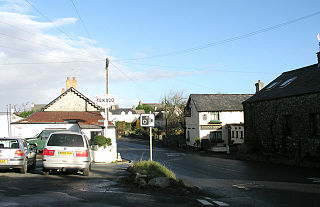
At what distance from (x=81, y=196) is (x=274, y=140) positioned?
22.3 meters

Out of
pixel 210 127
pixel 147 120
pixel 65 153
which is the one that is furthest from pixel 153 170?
pixel 210 127

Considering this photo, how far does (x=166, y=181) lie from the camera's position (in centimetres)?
1070

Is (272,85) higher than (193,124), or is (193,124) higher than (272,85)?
(272,85)

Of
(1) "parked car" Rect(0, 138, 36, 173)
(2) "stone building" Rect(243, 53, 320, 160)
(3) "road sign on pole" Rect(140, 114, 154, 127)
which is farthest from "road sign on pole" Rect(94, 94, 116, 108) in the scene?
(2) "stone building" Rect(243, 53, 320, 160)

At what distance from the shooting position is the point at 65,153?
498 inches

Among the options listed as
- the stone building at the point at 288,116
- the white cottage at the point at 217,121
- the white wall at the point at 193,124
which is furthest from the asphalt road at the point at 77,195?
the white wall at the point at 193,124

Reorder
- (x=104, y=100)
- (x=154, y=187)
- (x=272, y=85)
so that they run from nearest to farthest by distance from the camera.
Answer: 1. (x=154, y=187)
2. (x=104, y=100)
3. (x=272, y=85)

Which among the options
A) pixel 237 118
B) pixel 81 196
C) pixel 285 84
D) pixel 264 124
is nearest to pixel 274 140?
→ pixel 264 124

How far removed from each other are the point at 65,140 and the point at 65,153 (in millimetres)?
539

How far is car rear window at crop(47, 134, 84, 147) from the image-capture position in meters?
12.9

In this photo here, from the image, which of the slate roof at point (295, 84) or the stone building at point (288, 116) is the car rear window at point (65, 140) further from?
the slate roof at point (295, 84)

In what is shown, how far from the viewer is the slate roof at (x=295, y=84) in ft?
79.9

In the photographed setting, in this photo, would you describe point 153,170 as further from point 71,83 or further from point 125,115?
point 125,115

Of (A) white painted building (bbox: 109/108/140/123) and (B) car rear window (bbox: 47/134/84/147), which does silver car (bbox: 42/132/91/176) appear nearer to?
(B) car rear window (bbox: 47/134/84/147)
